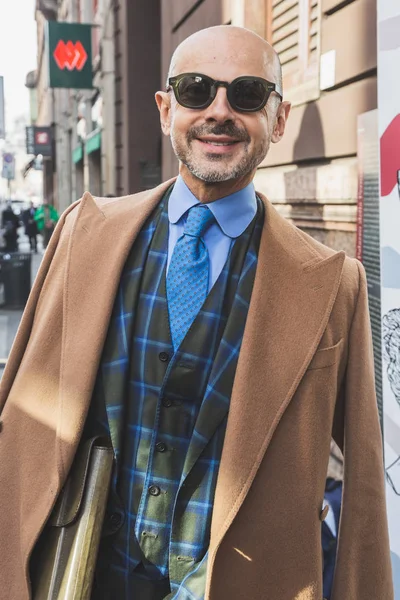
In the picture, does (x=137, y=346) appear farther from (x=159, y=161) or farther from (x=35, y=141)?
(x=35, y=141)

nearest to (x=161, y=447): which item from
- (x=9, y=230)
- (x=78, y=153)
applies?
(x=78, y=153)

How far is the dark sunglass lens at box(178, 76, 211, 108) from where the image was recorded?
6.06 feet

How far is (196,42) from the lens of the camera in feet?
6.14

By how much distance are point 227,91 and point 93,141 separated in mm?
14310

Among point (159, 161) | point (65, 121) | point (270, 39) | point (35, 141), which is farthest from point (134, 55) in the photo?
point (35, 141)

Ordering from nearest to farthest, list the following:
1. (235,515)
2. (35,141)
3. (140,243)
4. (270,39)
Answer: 1. (235,515)
2. (140,243)
3. (270,39)
4. (35,141)

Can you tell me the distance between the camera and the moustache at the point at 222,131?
6.02 feet

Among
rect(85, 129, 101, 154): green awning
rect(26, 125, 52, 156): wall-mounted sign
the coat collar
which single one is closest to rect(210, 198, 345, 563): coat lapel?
the coat collar

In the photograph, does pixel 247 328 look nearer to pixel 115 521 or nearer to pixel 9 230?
pixel 115 521

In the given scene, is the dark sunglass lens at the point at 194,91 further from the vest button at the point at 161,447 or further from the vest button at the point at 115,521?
the vest button at the point at 115,521

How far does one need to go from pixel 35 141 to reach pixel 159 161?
17.5m

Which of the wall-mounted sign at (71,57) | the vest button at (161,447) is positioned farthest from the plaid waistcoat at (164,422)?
the wall-mounted sign at (71,57)

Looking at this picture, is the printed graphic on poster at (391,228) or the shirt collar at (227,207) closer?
the shirt collar at (227,207)

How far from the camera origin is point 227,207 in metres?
1.93
